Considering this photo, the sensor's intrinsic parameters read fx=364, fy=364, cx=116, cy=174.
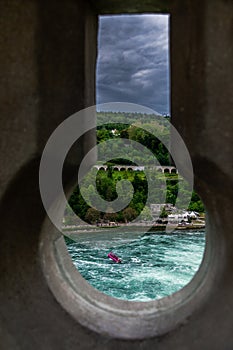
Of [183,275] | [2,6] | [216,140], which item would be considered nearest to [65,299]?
[216,140]

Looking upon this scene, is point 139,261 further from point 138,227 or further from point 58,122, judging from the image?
point 58,122

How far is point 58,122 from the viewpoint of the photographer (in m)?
2.06

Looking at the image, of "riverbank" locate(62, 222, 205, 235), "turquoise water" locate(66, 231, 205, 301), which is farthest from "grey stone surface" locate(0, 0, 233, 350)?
"riverbank" locate(62, 222, 205, 235)

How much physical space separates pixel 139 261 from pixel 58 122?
29700 millimetres

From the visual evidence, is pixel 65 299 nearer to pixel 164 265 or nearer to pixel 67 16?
pixel 67 16

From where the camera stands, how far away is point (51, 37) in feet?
6.70

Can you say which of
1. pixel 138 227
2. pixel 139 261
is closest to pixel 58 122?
pixel 139 261

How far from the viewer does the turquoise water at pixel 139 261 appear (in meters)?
24.2

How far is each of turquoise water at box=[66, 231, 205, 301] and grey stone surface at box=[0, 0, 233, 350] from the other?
63.4ft

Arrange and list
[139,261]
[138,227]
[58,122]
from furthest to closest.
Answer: [138,227] < [139,261] < [58,122]

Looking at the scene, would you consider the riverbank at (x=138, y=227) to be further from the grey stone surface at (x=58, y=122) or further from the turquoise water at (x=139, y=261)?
the grey stone surface at (x=58, y=122)

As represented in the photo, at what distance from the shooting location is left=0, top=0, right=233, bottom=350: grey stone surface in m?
2.00

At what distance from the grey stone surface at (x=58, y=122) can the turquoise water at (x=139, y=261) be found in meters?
19.3

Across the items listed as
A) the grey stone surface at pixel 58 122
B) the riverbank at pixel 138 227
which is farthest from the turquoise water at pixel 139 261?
the grey stone surface at pixel 58 122
